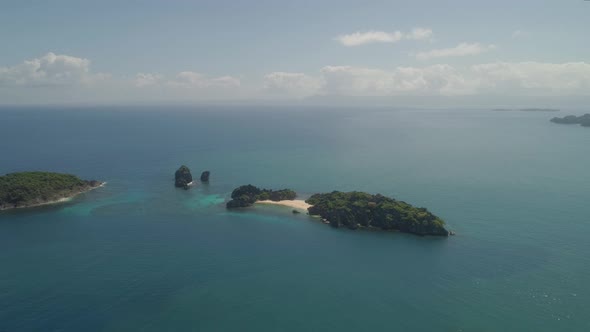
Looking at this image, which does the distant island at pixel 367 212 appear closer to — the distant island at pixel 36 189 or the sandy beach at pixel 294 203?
the sandy beach at pixel 294 203

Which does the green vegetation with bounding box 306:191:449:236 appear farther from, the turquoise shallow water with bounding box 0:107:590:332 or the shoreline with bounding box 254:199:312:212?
the shoreline with bounding box 254:199:312:212

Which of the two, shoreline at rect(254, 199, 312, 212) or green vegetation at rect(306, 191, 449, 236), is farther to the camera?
shoreline at rect(254, 199, 312, 212)

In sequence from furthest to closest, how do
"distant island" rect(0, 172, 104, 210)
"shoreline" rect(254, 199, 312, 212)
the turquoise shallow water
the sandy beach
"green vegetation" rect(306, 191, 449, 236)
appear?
the sandy beach < "shoreline" rect(254, 199, 312, 212) < "distant island" rect(0, 172, 104, 210) < "green vegetation" rect(306, 191, 449, 236) < the turquoise shallow water

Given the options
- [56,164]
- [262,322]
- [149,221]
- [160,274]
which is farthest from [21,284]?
[56,164]

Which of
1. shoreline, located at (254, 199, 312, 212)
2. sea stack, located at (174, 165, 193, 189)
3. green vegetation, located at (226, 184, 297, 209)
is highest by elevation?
sea stack, located at (174, 165, 193, 189)

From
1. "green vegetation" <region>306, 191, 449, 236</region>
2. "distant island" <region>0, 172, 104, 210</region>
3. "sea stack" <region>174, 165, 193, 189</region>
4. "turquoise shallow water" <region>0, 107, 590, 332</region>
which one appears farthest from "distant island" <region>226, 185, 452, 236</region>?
"distant island" <region>0, 172, 104, 210</region>

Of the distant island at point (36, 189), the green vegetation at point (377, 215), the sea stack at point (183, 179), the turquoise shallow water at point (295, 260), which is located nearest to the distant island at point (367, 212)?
the green vegetation at point (377, 215)

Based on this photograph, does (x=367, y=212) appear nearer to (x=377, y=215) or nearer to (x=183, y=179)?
(x=377, y=215)
